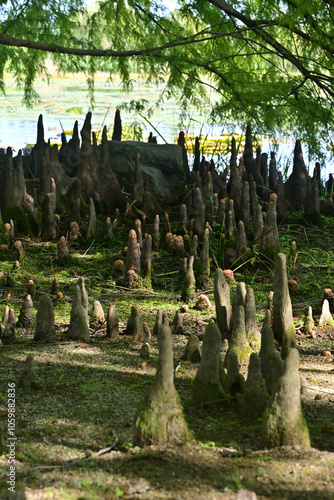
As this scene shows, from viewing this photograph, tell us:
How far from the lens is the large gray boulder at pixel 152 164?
8.59 metres

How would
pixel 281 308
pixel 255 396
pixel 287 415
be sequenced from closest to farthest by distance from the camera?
pixel 287 415
pixel 255 396
pixel 281 308

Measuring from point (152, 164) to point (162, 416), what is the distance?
668 cm

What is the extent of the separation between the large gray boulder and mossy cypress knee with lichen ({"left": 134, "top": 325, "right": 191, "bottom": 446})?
6.01 metres

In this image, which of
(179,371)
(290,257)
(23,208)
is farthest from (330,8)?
(179,371)

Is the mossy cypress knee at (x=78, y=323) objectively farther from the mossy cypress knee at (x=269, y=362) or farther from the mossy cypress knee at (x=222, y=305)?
the mossy cypress knee at (x=269, y=362)

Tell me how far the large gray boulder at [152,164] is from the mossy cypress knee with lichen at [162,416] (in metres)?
6.01

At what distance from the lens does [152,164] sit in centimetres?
891

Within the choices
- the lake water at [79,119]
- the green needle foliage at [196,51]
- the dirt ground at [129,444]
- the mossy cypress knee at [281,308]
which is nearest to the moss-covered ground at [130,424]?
the dirt ground at [129,444]

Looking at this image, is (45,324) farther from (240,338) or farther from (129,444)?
(129,444)

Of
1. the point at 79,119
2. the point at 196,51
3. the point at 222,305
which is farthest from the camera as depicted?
the point at 79,119

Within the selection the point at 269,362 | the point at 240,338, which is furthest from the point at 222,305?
the point at 269,362

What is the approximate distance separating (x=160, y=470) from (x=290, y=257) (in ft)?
13.0

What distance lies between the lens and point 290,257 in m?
6.00

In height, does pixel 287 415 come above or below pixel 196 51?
below
